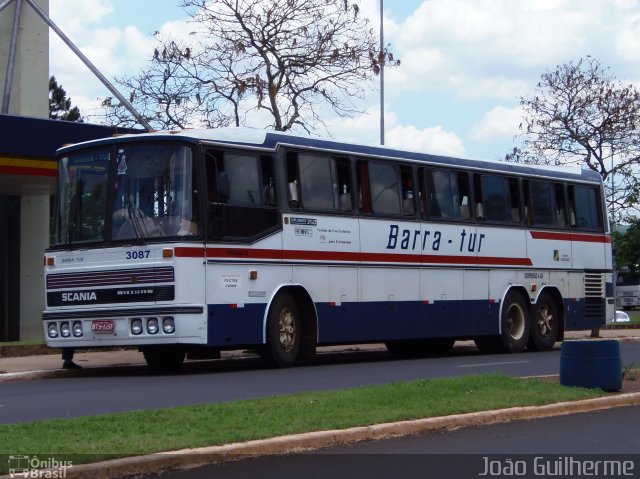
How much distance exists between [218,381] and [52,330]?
127 inches

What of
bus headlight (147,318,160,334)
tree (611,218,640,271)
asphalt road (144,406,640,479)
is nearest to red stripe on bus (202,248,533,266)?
bus headlight (147,318,160,334)

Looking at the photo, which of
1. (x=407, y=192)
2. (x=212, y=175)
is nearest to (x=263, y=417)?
(x=212, y=175)

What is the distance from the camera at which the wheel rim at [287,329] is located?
60.1ft

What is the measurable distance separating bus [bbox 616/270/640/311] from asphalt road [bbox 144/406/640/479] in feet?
196

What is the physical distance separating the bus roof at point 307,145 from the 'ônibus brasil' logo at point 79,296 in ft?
7.29

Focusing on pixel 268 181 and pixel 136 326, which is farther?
pixel 268 181

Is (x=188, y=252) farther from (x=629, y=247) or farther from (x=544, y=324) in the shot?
(x=629, y=247)

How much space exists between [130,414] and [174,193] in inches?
248

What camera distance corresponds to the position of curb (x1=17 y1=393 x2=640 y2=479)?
858cm

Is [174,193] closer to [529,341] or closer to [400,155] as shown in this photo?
[400,155]

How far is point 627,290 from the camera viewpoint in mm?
69875

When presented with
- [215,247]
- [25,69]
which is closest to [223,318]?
[215,247]

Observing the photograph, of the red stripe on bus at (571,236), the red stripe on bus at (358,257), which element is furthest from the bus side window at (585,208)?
the red stripe on bus at (358,257)

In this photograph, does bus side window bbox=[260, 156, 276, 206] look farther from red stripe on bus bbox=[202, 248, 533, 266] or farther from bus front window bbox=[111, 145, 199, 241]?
bus front window bbox=[111, 145, 199, 241]
